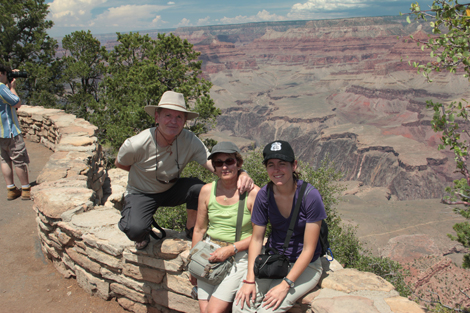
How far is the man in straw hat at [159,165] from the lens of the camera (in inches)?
137

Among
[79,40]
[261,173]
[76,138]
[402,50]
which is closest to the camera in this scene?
[76,138]

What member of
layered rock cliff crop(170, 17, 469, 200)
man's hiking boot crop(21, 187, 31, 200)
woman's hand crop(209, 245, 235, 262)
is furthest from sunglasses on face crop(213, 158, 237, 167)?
layered rock cliff crop(170, 17, 469, 200)

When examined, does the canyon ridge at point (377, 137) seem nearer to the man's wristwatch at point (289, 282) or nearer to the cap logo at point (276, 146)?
the man's wristwatch at point (289, 282)

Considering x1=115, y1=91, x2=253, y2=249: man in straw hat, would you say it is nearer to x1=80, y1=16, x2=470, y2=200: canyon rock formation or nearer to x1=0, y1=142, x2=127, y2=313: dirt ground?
x1=0, y1=142, x2=127, y2=313: dirt ground

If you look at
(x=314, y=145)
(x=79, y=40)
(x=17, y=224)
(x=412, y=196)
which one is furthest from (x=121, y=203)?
(x=314, y=145)

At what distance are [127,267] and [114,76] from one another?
52.0 feet

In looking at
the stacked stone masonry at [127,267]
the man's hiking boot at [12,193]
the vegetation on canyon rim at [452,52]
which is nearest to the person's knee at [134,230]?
the stacked stone masonry at [127,267]

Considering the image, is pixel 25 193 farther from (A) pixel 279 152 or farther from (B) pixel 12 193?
(A) pixel 279 152

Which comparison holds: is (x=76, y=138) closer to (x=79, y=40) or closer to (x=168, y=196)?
(x=168, y=196)

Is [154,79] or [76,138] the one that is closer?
[76,138]

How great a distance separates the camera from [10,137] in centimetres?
568

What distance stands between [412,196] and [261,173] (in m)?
92.7

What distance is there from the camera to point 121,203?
6.38 meters

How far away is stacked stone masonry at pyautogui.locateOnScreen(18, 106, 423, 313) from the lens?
294 centimetres
